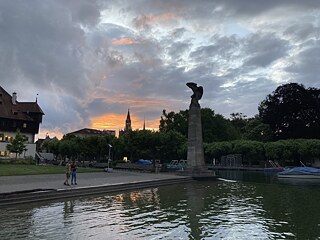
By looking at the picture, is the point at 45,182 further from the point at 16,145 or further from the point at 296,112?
the point at 296,112

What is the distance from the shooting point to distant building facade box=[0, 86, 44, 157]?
7125cm

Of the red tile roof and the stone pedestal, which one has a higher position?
the red tile roof

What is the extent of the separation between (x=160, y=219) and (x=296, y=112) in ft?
233

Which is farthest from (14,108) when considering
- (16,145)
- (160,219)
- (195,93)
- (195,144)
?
(160,219)

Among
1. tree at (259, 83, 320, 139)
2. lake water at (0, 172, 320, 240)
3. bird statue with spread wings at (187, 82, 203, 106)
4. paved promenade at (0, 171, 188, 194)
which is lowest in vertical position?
lake water at (0, 172, 320, 240)

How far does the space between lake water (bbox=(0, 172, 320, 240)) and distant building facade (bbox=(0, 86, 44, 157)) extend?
56620 mm

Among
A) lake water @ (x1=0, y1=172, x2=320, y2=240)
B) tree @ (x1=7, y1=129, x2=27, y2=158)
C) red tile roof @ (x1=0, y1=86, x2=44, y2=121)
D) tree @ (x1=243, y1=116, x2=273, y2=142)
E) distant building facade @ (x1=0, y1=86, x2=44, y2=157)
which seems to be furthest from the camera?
tree @ (x1=243, y1=116, x2=273, y2=142)

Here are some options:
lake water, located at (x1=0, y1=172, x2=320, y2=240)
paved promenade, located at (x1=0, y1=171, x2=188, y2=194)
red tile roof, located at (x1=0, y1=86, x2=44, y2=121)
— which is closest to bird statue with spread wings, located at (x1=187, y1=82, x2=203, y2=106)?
paved promenade, located at (x1=0, y1=171, x2=188, y2=194)

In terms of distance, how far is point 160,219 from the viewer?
570 inches

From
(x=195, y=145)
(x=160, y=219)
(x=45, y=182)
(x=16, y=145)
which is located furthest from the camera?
(x=16, y=145)

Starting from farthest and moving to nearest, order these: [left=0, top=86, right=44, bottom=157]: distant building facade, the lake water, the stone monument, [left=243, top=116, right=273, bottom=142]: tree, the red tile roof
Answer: [left=243, top=116, right=273, bottom=142]: tree < the red tile roof < [left=0, top=86, right=44, bottom=157]: distant building facade < the stone monument < the lake water

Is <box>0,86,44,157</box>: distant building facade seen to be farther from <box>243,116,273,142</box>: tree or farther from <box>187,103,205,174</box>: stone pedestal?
<box>243,116,273,142</box>: tree

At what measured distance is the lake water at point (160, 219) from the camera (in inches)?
466

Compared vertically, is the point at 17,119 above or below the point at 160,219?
above
